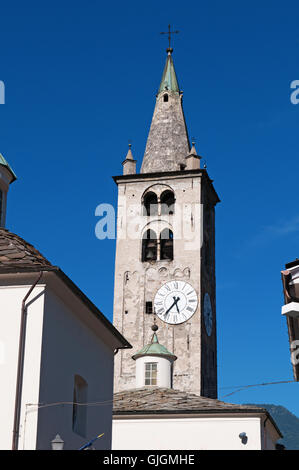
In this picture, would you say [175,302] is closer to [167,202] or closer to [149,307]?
[149,307]

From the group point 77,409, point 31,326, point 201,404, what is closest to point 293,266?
point 31,326

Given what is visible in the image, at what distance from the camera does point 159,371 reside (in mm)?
33125

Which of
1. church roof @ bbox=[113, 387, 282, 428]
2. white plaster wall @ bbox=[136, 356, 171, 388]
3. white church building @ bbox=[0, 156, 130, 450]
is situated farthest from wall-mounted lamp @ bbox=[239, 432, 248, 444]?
white church building @ bbox=[0, 156, 130, 450]

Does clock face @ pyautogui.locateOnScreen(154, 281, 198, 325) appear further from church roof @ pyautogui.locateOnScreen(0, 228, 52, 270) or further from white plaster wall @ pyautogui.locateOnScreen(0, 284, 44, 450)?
white plaster wall @ pyautogui.locateOnScreen(0, 284, 44, 450)

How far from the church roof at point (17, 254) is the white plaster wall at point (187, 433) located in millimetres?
10536

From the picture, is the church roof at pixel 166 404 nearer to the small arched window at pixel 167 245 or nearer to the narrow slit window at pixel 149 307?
the narrow slit window at pixel 149 307

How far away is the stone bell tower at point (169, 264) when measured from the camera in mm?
42500

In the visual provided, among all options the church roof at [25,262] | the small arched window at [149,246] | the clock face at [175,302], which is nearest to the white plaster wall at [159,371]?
the clock face at [175,302]

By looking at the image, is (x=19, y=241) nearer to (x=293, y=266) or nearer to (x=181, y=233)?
(x=293, y=266)

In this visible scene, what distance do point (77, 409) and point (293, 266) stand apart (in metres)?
6.14

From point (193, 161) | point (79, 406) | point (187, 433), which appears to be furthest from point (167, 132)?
point (79, 406)

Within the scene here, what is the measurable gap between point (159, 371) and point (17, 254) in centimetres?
1830

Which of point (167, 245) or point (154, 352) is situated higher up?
point (167, 245)

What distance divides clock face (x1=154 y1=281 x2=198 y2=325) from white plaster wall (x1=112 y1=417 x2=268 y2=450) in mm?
17034
